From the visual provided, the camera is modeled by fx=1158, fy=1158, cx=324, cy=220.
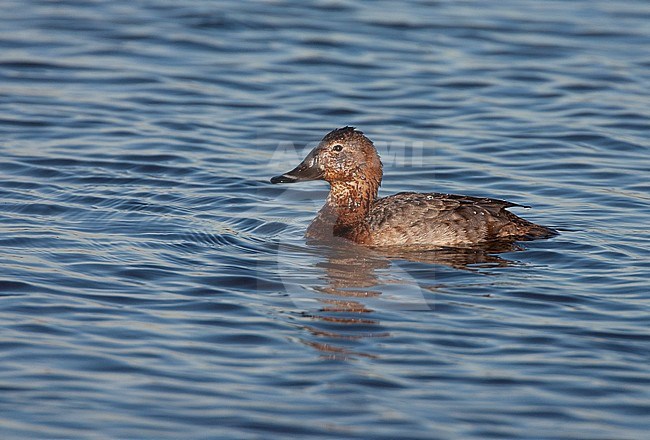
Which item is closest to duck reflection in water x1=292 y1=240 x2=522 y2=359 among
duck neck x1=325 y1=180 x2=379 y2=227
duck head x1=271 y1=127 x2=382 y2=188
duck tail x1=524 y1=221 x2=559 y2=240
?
duck tail x1=524 y1=221 x2=559 y2=240

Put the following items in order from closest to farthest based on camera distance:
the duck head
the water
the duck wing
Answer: the water < the duck wing < the duck head

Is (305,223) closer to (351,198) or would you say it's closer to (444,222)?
(351,198)

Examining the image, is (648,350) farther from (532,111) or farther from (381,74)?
(381,74)

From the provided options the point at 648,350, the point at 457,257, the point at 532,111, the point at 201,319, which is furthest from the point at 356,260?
the point at 532,111

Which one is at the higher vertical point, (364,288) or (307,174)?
(307,174)

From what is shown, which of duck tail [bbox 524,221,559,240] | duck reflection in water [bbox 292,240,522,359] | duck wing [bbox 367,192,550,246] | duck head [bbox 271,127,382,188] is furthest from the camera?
duck head [bbox 271,127,382,188]

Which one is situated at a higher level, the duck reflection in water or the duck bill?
the duck bill

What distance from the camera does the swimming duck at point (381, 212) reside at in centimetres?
Answer: 980

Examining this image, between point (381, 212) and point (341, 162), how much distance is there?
65cm

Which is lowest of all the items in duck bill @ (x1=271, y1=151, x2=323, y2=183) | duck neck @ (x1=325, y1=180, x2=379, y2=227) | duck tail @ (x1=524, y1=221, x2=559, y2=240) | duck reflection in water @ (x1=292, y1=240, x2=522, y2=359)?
duck reflection in water @ (x1=292, y1=240, x2=522, y2=359)

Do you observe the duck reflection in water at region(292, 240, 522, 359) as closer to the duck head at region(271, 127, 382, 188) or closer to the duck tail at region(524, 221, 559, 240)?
the duck tail at region(524, 221, 559, 240)

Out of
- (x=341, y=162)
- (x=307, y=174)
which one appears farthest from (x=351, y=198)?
(x=307, y=174)

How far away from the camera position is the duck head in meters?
10.2

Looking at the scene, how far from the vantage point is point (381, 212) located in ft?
32.6
